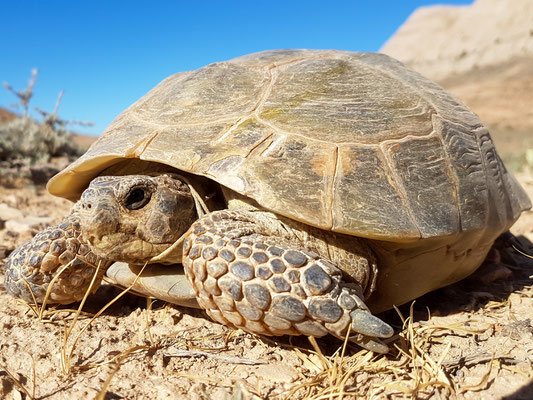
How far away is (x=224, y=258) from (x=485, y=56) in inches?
1644

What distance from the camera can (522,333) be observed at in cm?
215

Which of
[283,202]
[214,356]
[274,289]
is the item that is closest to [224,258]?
[274,289]

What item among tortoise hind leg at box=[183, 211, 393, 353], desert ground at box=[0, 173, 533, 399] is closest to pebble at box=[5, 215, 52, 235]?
desert ground at box=[0, 173, 533, 399]

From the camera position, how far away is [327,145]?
213cm

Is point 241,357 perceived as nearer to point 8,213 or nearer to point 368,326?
point 368,326

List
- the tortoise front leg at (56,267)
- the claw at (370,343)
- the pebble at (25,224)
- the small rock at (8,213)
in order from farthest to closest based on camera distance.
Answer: the small rock at (8,213) < the pebble at (25,224) < the tortoise front leg at (56,267) < the claw at (370,343)

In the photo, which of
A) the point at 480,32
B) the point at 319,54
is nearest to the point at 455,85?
the point at 480,32

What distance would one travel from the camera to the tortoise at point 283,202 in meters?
1.83

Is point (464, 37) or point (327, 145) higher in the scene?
point (464, 37)

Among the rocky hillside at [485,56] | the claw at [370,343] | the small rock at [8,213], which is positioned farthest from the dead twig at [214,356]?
the rocky hillside at [485,56]

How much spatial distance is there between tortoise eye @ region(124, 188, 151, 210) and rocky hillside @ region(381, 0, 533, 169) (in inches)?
298

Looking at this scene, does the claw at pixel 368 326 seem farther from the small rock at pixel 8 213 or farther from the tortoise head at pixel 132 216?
the small rock at pixel 8 213

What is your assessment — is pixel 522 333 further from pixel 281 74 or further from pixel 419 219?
pixel 281 74

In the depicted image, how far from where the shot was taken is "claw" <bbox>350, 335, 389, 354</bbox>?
1.87m
